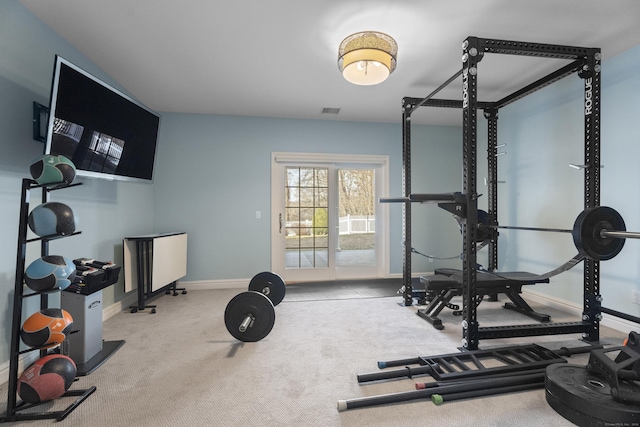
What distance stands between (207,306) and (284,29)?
305 cm

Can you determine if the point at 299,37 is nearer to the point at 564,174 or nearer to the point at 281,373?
the point at 281,373

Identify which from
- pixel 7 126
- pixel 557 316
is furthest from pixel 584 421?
pixel 7 126

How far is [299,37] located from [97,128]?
1.85 metres

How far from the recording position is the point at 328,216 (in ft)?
16.3

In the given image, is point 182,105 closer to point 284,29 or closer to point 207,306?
point 284,29

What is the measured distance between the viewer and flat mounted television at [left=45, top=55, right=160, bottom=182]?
208 centimetres

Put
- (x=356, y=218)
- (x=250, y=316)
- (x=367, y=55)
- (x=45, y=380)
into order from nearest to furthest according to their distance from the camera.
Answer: (x=45, y=380), (x=367, y=55), (x=250, y=316), (x=356, y=218)

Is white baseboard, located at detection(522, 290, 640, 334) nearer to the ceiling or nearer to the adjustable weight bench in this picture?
the adjustable weight bench

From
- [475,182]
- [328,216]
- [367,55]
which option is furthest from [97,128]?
[328,216]

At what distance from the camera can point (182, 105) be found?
4.16 metres

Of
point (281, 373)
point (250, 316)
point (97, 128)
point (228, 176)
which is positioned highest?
point (97, 128)

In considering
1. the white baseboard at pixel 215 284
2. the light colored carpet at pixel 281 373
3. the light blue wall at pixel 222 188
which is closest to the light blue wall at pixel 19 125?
the light blue wall at pixel 222 188

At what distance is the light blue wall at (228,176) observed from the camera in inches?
175

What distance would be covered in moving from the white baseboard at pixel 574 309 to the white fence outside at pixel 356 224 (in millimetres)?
2306
